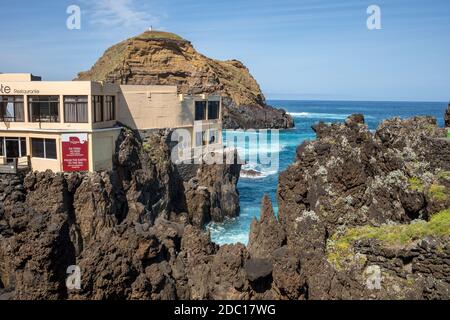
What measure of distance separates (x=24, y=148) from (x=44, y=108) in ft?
12.2

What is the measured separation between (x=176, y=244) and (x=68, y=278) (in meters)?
7.43

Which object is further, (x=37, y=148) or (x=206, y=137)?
(x=206, y=137)

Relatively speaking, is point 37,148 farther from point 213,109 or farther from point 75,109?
point 213,109

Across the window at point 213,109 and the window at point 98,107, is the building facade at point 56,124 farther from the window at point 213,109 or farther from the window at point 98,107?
the window at point 213,109

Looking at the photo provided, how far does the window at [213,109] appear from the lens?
5797cm

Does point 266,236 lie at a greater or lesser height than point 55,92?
lesser

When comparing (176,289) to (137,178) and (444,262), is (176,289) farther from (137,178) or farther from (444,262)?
(137,178)

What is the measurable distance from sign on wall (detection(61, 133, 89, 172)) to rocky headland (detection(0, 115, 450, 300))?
11.1 m

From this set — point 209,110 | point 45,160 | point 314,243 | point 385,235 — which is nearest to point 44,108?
point 45,160

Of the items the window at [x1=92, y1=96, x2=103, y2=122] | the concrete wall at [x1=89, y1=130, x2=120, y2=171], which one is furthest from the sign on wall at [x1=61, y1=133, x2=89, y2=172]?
the window at [x1=92, y1=96, x2=103, y2=122]

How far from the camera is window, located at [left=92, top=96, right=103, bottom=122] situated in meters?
37.9

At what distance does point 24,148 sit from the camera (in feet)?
123

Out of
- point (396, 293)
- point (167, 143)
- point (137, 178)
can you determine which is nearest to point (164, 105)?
point (167, 143)

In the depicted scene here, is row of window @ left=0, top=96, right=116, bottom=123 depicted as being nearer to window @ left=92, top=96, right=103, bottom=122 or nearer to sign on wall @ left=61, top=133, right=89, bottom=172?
window @ left=92, top=96, right=103, bottom=122
